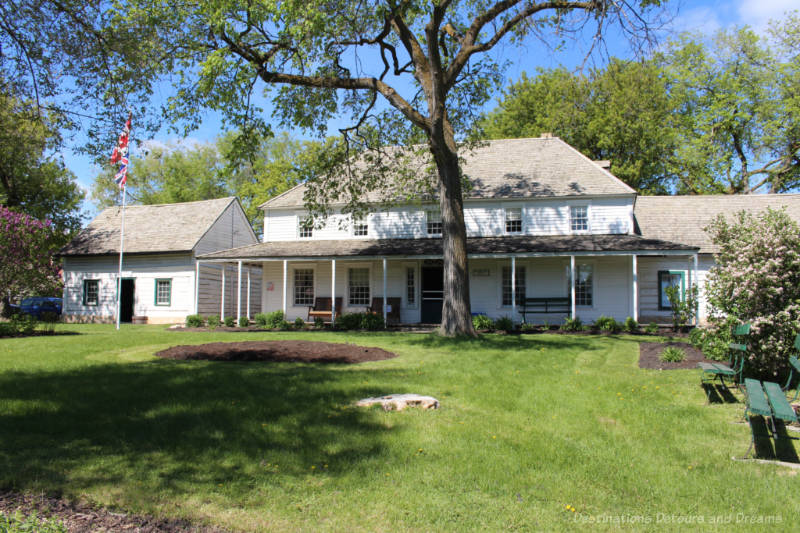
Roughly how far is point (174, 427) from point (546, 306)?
1713cm

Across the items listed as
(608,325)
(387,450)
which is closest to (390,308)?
(608,325)

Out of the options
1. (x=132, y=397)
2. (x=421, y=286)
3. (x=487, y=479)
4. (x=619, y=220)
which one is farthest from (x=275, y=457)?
(x=619, y=220)

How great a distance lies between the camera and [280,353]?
11.3 m

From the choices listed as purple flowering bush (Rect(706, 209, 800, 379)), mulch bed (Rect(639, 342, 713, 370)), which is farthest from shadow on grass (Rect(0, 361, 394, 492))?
purple flowering bush (Rect(706, 209, 800, 379))

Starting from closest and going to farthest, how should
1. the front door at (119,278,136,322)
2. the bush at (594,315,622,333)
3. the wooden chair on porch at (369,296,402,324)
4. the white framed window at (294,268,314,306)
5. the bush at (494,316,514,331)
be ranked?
the bush at (594,315,622,333) < the bush at (494,316,514,331) < the wooden chair on porch at (369,296,402,324) < the white framed window at (294,268,314,306) < the front door at (119,278,136,322)

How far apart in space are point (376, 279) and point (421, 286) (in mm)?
2025

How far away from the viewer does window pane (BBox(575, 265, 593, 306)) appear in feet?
69.1

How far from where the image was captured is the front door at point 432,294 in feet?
72.6

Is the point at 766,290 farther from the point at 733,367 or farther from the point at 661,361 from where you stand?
the point at 661,361

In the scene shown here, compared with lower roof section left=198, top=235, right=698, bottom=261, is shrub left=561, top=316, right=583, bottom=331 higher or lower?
lower

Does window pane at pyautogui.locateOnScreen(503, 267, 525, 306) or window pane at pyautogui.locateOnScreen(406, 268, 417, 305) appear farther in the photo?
window pane at pyautogui.locateOnScreen(406, 268, 417, 305)

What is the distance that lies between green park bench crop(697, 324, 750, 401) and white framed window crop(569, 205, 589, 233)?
13.3 m

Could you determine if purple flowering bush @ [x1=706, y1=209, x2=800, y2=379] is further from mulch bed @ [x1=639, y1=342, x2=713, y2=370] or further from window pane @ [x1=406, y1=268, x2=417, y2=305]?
window pane @ [x1=406, y1=268, x2=417, y2=305]

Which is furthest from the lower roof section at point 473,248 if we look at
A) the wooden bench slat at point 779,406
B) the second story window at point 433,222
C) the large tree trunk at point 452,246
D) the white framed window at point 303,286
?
the wooden bench slat at point 779,406
